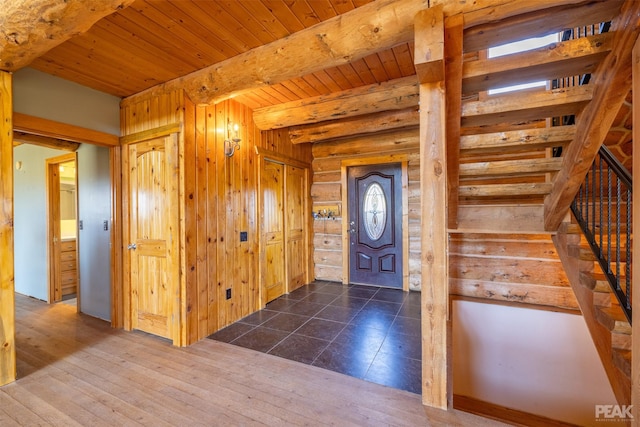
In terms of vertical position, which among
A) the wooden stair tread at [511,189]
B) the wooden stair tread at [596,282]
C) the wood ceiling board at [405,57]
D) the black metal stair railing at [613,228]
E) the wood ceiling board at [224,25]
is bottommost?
the wooden stair tread at [596,282]

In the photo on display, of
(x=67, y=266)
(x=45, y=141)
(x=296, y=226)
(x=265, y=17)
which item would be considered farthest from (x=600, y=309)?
(x=67, y=266)

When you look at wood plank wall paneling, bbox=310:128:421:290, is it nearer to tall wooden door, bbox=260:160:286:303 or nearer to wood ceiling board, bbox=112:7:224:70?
tall wooden door, bbox=260:160:286:303

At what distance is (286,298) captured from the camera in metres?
3.87

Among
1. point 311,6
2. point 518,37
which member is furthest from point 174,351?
point 518,37

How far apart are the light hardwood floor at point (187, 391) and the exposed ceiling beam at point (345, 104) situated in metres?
2.58

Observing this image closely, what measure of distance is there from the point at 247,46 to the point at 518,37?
1871mm

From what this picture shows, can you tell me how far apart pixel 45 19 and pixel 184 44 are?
2.69 feet

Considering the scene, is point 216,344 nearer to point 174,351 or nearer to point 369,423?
point 174,351

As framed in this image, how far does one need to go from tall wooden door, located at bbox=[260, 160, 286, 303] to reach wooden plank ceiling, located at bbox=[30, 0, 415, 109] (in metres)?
1.29

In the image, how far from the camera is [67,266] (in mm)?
3984

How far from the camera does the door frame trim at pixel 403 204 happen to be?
4.10 metres

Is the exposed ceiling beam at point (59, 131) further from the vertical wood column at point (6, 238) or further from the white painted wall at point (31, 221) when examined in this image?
the white painted wall at point (31, 221)

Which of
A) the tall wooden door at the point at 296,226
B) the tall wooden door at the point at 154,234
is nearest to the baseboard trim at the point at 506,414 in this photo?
the tall wooden door at the point at 296,226

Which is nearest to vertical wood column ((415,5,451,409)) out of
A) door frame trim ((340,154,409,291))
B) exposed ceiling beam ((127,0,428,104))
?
exposed ceiling beam ((127,0,428,104))
